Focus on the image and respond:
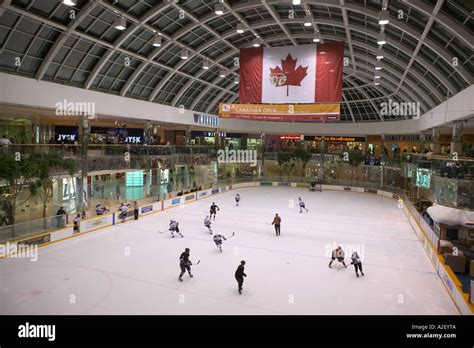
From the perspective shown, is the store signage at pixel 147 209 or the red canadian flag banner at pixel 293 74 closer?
the red canadian flag banner at pixel 293 74

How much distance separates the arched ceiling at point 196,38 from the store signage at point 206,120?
2.80 m

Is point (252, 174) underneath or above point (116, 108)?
underneath

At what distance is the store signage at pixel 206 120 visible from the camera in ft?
125

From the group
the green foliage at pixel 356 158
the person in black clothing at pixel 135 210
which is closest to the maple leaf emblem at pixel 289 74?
the person in black clothing at pixel 135 210

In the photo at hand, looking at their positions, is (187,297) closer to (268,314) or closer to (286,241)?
(268,314)

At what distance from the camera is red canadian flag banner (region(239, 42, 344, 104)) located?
21.5 metres

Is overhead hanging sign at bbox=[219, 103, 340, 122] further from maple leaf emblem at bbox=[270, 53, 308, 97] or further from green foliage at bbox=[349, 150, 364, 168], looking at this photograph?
green foliage at bbox=[349, 150, 364, 168]

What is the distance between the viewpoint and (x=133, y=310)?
1028 centimetres

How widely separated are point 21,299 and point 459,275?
16.0 metres

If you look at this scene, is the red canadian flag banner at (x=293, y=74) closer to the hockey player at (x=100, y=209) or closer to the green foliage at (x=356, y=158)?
the hockey player at (x=100, y=209)

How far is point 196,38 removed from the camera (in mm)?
30422

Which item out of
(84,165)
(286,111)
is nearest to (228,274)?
(286,111)

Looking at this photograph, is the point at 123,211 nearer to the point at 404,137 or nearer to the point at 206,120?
the point at 206,120

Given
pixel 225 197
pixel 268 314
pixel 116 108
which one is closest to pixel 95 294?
pixel 268 314
